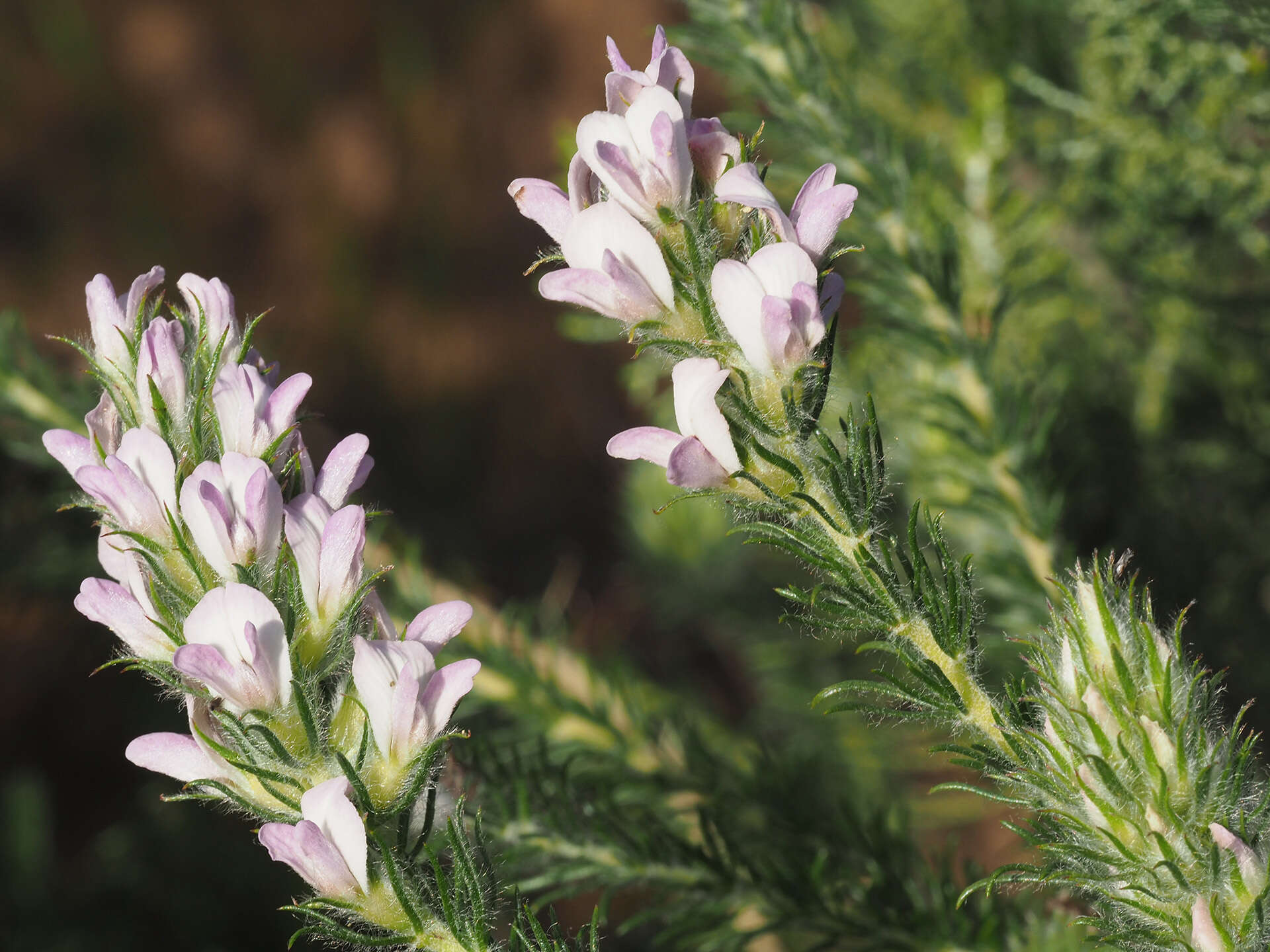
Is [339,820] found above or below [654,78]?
below

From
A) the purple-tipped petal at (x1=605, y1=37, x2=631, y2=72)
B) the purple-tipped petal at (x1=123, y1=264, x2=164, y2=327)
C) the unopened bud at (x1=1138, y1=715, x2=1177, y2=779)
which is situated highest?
the purple-tipped petal at (x1=605, y1=37, x2=631, y2=72)

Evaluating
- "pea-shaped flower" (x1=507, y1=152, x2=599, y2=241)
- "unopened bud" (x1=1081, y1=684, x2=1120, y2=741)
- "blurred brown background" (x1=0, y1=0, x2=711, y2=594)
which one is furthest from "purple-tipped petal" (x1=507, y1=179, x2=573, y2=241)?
"blurred brown background" (x1=0, y1=0, x2=711, y2=594)

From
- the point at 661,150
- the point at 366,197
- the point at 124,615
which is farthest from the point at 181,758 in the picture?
the point at 366,197

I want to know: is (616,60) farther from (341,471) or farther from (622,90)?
(341,471)

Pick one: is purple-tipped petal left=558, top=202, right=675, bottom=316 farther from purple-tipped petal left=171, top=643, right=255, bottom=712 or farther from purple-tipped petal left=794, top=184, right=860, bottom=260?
purple-tipped petal left=171, top=643, right=255, bottom=712

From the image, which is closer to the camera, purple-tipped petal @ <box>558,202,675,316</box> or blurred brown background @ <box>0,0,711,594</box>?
purple-tipped petal @ <box>558,202,675,316</box>

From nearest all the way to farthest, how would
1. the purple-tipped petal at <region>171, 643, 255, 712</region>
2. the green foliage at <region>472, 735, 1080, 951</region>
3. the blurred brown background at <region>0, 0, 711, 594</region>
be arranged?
the purple-tipped petal at <region>171, 643, 255, 712</region>, the green foliage at <region>472, 735, 1080, 951</region>, the blurred brown background at <region>0, 0, 711, 594</region>

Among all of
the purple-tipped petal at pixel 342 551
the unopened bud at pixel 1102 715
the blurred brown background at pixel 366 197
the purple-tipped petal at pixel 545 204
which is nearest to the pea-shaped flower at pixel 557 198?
the purple-tipped petal at pixel 545 204
